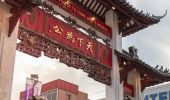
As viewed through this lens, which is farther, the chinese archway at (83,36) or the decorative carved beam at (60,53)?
the decorative carved beam at (60,53)

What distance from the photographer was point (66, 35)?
1135cm

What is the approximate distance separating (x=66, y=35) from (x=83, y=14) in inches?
60.7

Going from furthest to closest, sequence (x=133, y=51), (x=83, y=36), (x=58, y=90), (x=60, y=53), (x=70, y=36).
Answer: (x=58, y=90)
(x=133, y=51)
(x=83, y=36)
(x=70, y=36)
(x=60, y=53)

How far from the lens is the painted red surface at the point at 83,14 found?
38.6ft

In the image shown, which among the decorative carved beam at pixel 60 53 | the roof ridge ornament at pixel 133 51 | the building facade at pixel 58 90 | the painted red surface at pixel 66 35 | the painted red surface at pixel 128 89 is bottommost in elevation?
the painted red surface at pixel 128 89

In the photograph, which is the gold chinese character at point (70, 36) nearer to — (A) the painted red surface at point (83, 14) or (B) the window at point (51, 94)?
(A) the painted red surface at point (83, 14)

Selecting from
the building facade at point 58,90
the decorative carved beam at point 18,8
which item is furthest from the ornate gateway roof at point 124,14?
the building facade at point 58,90

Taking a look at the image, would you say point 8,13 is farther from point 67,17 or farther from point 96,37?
point 96,37

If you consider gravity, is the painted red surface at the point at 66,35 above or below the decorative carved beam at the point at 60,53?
above

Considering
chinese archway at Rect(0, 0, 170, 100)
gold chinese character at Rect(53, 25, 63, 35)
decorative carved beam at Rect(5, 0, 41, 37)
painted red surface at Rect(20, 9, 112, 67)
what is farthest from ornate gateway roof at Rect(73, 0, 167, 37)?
decorative carved beam at Rect(5, 0, 41, 37)

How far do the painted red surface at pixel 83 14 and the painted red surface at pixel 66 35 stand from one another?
1.94 ft

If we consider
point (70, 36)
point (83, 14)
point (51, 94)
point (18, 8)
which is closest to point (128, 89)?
point (83, 14)

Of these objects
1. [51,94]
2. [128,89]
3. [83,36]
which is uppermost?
[51,94]

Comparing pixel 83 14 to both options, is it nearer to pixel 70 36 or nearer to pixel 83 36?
pixel 83 36
